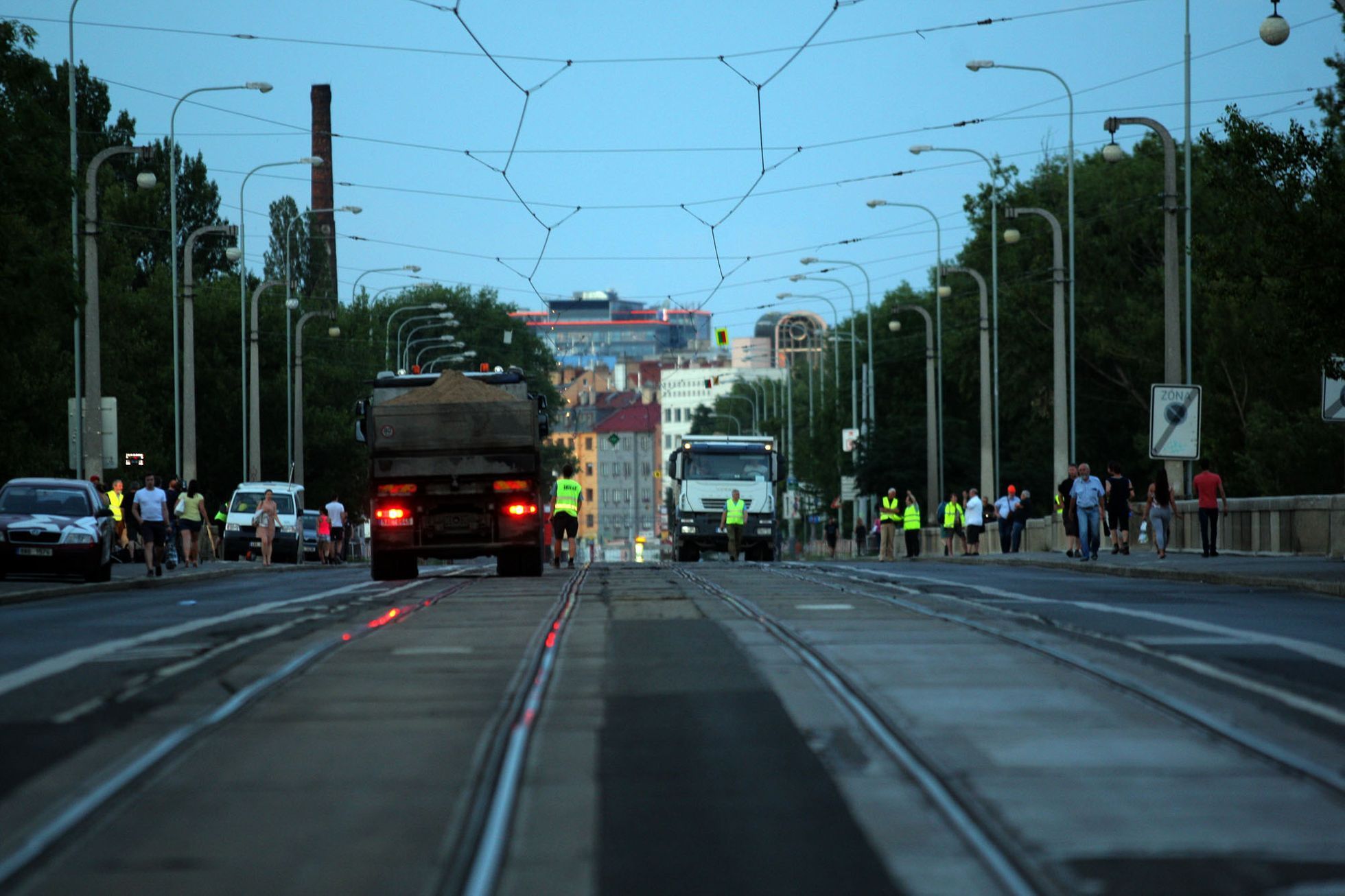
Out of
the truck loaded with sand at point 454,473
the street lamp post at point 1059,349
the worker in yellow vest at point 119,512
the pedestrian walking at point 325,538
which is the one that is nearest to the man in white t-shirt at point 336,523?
the pedestrian walking at point 325,538

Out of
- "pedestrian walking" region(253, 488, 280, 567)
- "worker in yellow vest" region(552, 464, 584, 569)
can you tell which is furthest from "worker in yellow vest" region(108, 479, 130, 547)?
"worker in yellow vest" region(552, 464, 584, 569)

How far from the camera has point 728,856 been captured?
695 cm

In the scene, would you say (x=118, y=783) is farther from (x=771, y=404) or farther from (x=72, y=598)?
(x=771, y=404)

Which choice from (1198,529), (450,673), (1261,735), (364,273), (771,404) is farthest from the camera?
(771,404)

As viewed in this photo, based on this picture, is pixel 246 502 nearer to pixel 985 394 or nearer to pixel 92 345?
pixel 92 345

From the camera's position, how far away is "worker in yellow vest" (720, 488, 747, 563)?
49312 mm

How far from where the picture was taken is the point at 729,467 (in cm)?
5431

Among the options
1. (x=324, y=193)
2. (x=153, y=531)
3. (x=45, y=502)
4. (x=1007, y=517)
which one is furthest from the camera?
(x=324, y=193)

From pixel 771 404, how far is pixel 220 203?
2947 inches

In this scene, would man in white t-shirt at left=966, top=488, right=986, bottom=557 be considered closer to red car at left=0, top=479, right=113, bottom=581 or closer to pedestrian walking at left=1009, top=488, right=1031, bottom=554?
pedestrian walking at left=1009, top=488, right=1031, bottom=554

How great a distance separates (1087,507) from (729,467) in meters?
18.0

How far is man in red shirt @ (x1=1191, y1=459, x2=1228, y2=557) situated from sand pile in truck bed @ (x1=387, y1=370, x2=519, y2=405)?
1141 centimetres

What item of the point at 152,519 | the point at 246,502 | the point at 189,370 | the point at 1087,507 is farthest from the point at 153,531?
the point at 246,502

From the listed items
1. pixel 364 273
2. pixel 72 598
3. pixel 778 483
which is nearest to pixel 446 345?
pixel 364 273
